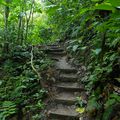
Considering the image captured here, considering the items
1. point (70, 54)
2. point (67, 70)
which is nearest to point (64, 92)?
point (67, 70)

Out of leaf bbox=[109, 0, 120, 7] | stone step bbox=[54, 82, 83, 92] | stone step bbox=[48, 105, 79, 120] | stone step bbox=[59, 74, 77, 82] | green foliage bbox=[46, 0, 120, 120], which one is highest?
leaf bbox=[109, 0, 120, 7]

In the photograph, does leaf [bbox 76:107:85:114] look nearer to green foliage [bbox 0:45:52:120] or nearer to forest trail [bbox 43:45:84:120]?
forest trail [bbox 43:45:84:120]

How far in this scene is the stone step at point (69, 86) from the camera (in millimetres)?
4698

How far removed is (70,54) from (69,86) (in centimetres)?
163

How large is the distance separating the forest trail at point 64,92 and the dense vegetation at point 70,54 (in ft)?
0.82

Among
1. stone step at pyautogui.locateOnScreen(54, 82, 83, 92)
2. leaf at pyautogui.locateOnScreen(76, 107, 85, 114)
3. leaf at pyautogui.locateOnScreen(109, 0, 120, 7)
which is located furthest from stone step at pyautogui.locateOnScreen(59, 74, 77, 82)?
leaf at pyautogui.locateOnScreen(109, 0, 120, 7)

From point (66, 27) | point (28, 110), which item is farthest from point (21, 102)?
point (66, 27)

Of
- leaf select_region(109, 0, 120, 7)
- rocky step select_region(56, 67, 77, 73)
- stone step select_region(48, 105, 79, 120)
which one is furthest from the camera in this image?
rocky step select_region(56, 67, 77, 73)

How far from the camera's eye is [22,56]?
6289 mm

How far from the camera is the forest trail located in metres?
4.07

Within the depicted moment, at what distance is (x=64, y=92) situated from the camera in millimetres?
4781

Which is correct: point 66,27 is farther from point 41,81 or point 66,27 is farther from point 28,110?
point 28,110

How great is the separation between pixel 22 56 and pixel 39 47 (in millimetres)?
969

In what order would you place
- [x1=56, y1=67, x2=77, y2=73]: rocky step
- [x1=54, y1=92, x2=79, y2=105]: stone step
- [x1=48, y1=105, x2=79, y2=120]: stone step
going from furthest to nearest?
1. [x1=56, y1=67, x2=77, y2=73]: rocky step
2. [x1=54, y1=92, x2=79, y2=105]: stone step
3. [x1=48, y1=105, x2=79, y2=120]: stone step
